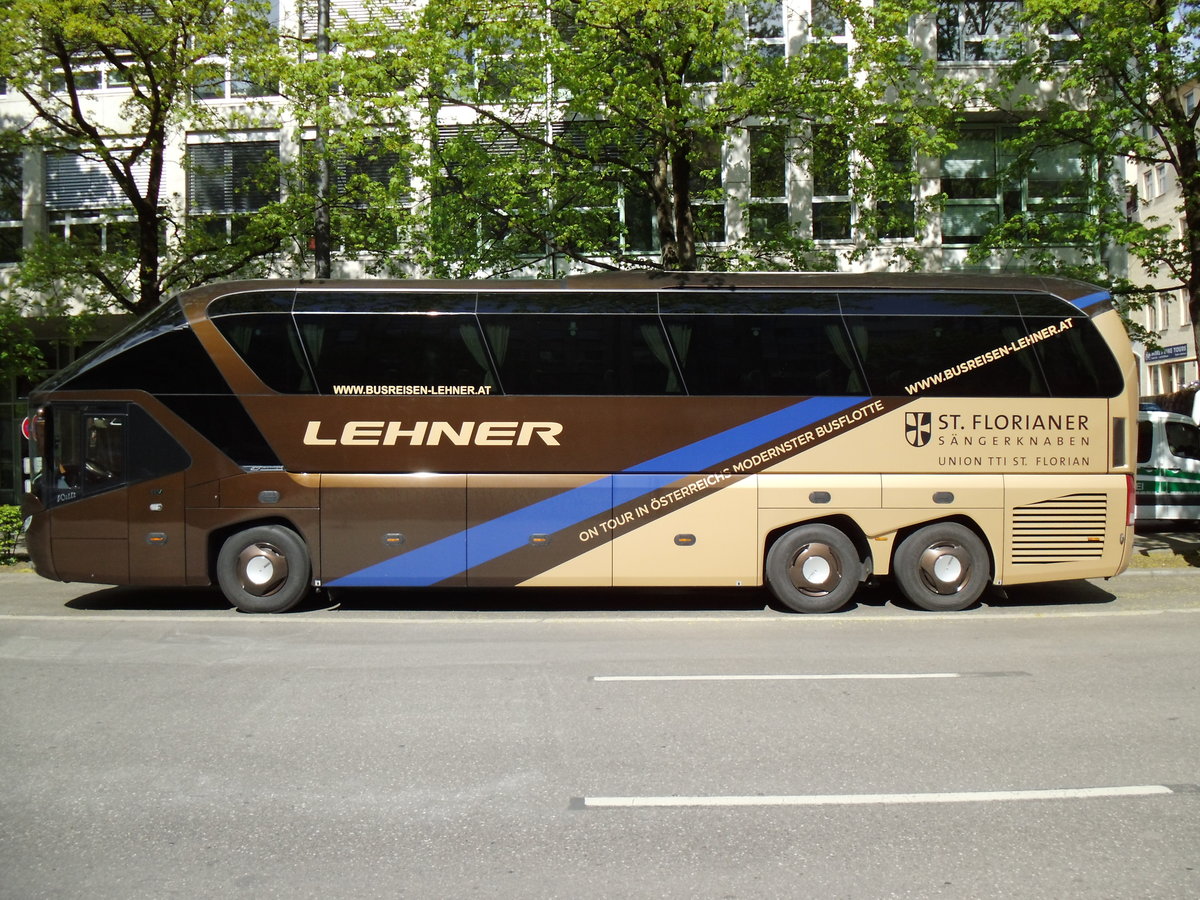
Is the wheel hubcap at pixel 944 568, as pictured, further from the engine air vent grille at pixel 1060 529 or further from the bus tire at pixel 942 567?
the engine air vent grille at pixel 1060 529

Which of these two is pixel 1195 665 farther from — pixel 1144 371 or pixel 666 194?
pixel 1144 371

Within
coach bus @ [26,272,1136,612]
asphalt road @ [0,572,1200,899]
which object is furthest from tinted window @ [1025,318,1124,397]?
asphalt road @ [0,572,1200,899]

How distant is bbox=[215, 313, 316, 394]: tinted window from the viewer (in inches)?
435

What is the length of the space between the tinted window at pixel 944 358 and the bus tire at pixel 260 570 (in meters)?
6.81

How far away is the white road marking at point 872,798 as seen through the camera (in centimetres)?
490

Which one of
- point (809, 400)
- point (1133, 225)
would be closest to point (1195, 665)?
point (809, 400)

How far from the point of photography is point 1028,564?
1116 cm

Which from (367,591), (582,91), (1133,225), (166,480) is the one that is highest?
(582,91)


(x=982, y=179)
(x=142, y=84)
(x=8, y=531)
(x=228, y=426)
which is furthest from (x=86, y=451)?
(x=982, y=179)

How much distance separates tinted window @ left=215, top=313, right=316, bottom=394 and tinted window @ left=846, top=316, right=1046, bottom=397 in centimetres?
618

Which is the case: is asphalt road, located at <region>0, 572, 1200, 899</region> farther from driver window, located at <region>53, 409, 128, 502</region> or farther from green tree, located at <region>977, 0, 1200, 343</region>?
green tree, located at <region>977, 0, 1200, 343</region>

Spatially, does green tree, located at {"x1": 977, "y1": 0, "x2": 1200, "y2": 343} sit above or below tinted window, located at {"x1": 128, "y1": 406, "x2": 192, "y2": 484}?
above

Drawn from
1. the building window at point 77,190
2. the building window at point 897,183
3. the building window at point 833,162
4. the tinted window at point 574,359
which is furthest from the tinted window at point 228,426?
the building window at point 77,190

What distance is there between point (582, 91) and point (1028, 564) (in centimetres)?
855
